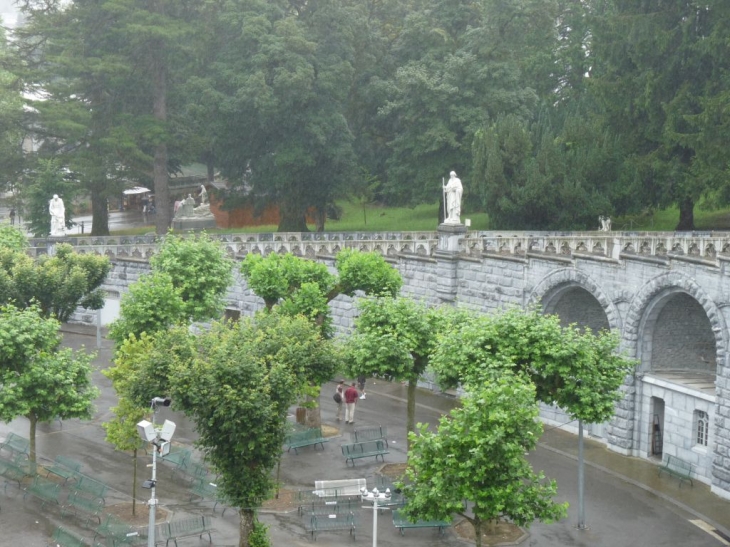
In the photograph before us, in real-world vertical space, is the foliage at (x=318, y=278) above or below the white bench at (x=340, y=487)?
above

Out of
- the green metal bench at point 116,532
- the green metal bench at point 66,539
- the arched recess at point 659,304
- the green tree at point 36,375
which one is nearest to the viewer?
the green metal bench at point 66,539

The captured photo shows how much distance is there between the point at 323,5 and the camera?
212ft

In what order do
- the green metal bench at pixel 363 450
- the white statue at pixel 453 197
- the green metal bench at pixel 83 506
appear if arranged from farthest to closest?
the white statue at pixel 453 197 → the green metal bench at pixel 363 450 → the green metal bench at pixel 83 506

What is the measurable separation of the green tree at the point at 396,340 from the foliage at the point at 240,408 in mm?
4940

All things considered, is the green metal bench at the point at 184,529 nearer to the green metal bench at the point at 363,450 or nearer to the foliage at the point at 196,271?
the green metal bench at the point at 363,450

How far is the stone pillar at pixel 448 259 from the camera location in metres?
44.6

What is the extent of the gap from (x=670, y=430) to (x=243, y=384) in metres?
16.3

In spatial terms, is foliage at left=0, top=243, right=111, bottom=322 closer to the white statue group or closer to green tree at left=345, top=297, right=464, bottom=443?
green tree at left=345, top=297, right=464, bottom=443

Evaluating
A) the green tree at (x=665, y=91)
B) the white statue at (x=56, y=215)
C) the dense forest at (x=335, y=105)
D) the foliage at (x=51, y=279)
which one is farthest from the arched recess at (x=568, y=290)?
the white statue at (x=56, y=215)

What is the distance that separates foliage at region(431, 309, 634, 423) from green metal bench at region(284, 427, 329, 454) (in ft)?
23.8

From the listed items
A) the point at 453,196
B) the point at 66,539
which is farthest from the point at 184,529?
the point at 453,196

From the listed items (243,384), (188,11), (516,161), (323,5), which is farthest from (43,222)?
(243,384)

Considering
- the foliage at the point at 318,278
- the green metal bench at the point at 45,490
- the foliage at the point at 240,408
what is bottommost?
the green metal bench at the point at 45,490

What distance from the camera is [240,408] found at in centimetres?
2669
